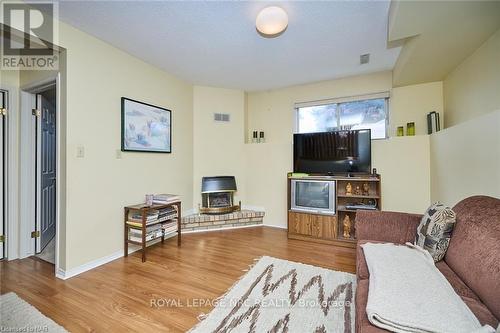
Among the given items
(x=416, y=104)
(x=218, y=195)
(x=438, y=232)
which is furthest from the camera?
(x=218, y=195)

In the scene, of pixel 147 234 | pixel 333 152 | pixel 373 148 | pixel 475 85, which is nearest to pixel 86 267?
pixel 147 234

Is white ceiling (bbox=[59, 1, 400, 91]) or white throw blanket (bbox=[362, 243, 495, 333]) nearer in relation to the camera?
white throw blanket (bbox=[362, 243, 495, 333])

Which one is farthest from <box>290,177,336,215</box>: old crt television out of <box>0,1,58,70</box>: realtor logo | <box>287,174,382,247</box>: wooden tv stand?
<box>0,1,58,70</box>: realtor logo

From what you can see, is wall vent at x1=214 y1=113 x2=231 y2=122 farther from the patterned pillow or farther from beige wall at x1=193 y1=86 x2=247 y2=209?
the patterned pillow

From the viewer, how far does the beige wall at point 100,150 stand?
2.05 m

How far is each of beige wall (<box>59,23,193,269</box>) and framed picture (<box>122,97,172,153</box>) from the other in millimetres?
78

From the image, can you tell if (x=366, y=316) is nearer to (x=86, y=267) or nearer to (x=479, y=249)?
(x=479, y=249)

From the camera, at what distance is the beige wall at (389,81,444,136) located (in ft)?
9.59

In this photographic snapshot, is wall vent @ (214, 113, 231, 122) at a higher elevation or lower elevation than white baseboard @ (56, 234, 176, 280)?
higher

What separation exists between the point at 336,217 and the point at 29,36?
12.0 feet

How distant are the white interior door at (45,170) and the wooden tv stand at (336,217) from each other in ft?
10.2

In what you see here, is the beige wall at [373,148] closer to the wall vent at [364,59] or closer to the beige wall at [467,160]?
the beige wall at [467,160]

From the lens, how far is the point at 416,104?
9.84 ft

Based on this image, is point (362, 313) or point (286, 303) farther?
point (286, 303)
